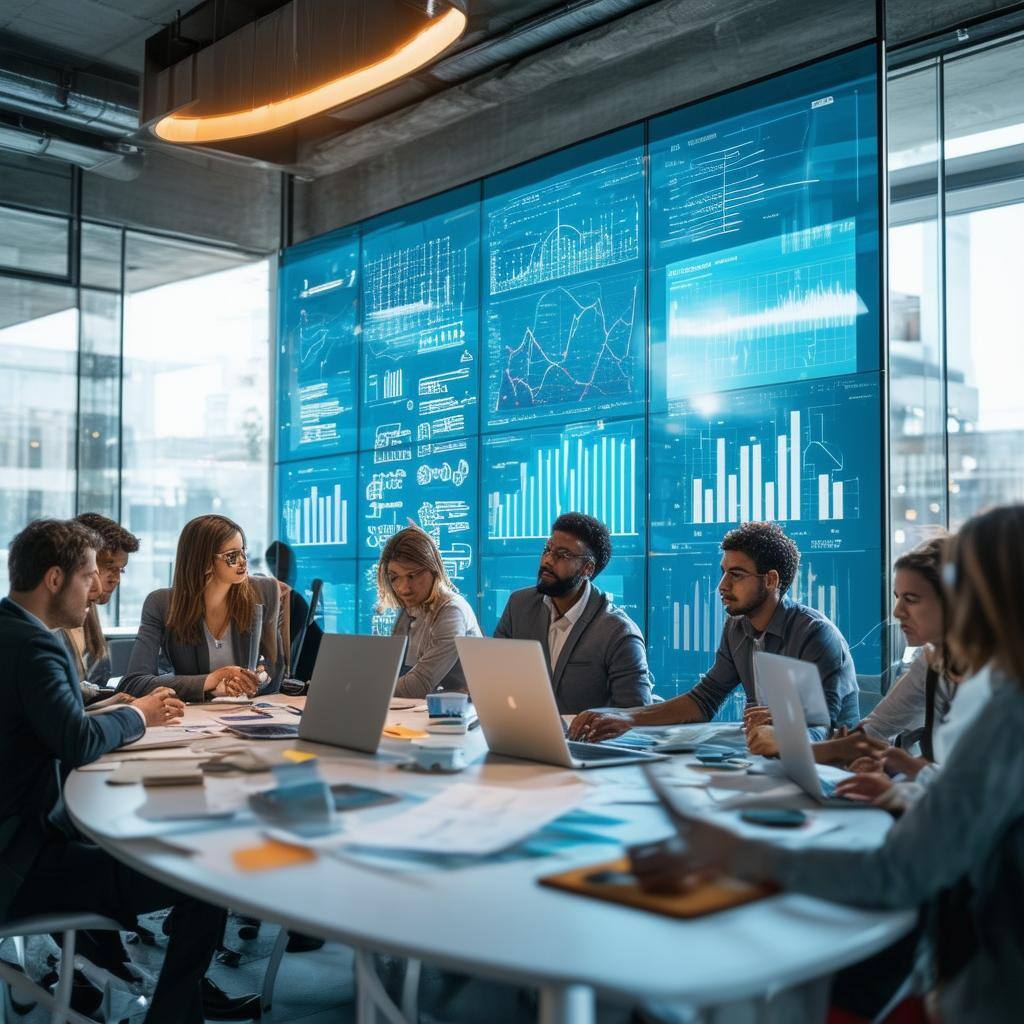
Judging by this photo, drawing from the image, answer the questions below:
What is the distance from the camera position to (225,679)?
13.1 ft

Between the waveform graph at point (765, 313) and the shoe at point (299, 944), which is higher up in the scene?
the waveform graph at point (765, 313)

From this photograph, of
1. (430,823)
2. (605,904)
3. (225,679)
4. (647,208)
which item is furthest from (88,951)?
(647,208)

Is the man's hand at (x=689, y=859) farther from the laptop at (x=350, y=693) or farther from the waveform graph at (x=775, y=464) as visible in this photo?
the waveform graph at (x=775, y=464)

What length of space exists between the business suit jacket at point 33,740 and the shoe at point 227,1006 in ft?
3.05

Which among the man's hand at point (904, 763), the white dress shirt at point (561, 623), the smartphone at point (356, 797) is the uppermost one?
the white dress shirt at point (561, 623)

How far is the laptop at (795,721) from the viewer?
2166 millimetres

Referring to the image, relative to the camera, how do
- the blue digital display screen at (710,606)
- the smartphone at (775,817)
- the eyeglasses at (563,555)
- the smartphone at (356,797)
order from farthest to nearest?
the blue digital display screen at (710,606) < the eyeglasses at (563,555) < the smartphone at (356,797) < the smartphone at (775,817)

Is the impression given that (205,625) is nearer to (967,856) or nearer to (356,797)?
(356,797)

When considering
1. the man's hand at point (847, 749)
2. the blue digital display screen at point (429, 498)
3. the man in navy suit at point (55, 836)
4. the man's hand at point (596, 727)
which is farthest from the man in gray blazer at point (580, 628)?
the blue digital display screen at point (429, 498)

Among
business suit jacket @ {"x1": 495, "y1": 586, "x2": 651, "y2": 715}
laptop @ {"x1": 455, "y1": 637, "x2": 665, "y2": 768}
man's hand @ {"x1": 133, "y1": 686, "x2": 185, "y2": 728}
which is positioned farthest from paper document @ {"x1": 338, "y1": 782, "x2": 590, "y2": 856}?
business suit jacket @ {"x1": 495, "y1": 586, "x2": 651, "y2": 715}

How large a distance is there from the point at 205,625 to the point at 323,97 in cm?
202

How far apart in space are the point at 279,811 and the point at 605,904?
0.77 metres

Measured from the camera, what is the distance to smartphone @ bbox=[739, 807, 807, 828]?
194 cm

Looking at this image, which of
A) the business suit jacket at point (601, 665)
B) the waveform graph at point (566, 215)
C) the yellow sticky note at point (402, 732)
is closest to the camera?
the yellow sticky note at point (402, 732)
